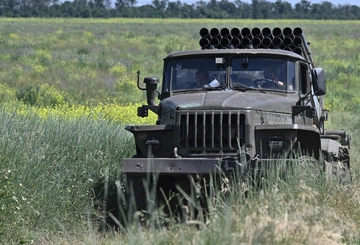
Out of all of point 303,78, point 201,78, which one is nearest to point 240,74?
point 201,78

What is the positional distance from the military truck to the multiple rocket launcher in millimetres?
1014

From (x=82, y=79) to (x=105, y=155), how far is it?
60.1ft

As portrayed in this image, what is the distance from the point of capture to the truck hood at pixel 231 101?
893cm

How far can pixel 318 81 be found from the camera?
9867 millimetres

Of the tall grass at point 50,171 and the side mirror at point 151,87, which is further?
the side mirror at point 151,87

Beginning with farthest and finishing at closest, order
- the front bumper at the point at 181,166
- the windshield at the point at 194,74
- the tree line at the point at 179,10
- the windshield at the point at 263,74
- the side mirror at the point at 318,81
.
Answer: the tree line at the point at 179,10 < the windshield at the point at 194,74 < the windshield at the point at 263,74 < the side mirror at the point at 318,81 < the front bumper at the point at 181,166

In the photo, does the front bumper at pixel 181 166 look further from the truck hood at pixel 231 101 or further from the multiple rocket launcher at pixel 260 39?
the multiple rocket launcher at pixel 260 39

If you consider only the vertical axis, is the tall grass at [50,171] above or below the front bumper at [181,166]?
below

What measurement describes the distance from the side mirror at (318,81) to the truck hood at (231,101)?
31 centimetres

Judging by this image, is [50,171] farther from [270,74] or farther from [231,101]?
[270,74]

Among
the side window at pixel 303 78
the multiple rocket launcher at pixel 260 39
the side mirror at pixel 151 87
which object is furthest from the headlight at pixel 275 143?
the multiple rocket launcher at pixel 260 39

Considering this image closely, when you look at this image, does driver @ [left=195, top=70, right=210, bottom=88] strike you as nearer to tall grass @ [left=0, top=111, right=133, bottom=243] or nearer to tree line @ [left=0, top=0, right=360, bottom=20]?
tall grass @ [left=0, top=111, right=133, bottom=243]

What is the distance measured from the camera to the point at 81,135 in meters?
10.9

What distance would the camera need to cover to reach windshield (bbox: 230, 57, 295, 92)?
32.5ft
